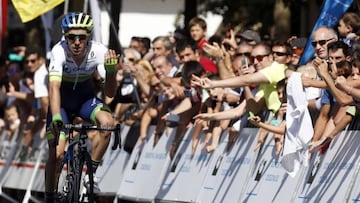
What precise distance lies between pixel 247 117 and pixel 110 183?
413cm

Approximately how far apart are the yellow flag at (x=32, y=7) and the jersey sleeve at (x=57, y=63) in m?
4.57

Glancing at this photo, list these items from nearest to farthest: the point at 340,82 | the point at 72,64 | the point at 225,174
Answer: the point at 340,82, the point at 72,64, the point at 225,174

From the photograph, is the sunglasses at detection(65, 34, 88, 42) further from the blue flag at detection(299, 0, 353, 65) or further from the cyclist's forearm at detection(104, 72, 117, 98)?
the blue flag at detection(299, 0, 353, 65)

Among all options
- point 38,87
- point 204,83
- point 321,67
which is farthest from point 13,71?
point 321,67

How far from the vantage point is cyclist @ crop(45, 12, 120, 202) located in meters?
13.9

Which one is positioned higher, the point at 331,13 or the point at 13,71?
the point at 331,13

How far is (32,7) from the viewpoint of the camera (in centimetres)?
1898

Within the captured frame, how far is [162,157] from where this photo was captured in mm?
17250

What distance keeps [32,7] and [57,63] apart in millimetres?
5075

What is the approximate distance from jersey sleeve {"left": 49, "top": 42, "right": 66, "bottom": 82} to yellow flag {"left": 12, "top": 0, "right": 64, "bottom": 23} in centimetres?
457

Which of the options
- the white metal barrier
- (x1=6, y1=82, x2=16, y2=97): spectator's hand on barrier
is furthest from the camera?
(x1=6, y1=82, x2=16, y2=97): spectator's hand on barrier

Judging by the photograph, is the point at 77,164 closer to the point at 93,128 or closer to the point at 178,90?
the point at 93,128

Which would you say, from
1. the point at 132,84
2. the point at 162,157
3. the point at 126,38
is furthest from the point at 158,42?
the point at 126,38

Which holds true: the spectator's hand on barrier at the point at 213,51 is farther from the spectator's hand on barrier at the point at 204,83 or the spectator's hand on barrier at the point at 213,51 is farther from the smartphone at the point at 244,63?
the spectator's hand on barrier at the point at 204,83
